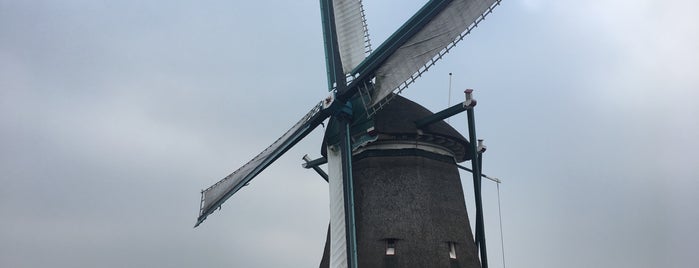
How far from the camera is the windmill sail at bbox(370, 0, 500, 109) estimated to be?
47.0 feet

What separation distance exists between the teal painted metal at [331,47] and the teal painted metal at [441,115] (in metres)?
2.56

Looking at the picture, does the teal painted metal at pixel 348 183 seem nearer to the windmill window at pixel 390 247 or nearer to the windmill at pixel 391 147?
the windmill at pixel 391 147

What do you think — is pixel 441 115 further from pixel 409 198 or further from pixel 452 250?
pixel 452 250

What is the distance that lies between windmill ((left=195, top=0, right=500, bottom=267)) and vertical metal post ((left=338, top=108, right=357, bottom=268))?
0.02m

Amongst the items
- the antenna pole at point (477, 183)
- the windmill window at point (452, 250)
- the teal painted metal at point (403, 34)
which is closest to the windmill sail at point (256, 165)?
the teal painted metal at point (403, 34)

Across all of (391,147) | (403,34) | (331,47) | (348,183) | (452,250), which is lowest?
(452,250)

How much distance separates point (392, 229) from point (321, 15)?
22.5ft

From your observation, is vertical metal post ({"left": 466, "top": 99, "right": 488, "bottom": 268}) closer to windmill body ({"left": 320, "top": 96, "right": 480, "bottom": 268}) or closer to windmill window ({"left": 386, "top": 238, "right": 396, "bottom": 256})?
windmill body ({"left": 320, "top": 96, "right": 480, "bottom": 268})

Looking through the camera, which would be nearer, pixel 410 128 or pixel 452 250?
pixel 452 250

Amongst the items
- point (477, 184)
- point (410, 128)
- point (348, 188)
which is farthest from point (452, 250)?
point (410, 128)

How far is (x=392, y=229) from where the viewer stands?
15977 millimetres

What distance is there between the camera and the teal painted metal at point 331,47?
1789 centimetres

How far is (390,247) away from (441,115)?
3570 millimetres

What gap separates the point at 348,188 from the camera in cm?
1592
